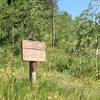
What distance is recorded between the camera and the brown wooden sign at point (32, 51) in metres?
6.38

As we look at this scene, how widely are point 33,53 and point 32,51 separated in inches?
2.0

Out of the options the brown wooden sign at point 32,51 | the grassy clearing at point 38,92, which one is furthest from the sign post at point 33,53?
the grassy clearing at point 38,92

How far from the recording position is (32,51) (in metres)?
6.59

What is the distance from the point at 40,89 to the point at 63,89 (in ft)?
2.24

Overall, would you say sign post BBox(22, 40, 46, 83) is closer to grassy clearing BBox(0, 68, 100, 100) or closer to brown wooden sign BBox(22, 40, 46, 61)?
brown wooden sign BBox(22, 40, 46, 61)

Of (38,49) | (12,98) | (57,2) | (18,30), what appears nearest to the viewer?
(12,98)

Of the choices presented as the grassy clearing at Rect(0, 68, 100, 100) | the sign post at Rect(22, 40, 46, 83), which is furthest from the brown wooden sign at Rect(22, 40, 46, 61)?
the grassy clearing at Rect(0, 68, 100, 100)

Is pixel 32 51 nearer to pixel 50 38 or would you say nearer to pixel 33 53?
pixel 33 53

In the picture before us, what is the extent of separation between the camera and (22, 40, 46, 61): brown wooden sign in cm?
638

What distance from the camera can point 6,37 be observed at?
23.1 metres

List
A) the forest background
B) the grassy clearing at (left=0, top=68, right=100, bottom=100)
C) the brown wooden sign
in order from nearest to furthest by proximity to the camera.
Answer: the grassy clearing at (left=0, top=68, right=100, bottom=100), the brown wooden sign, the forest background

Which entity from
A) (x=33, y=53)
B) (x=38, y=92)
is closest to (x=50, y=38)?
(x=33, y=53)

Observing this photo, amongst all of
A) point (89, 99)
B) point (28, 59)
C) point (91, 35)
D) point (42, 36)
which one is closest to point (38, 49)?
point (28, 59)

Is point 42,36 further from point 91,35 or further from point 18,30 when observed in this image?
point 91,35
